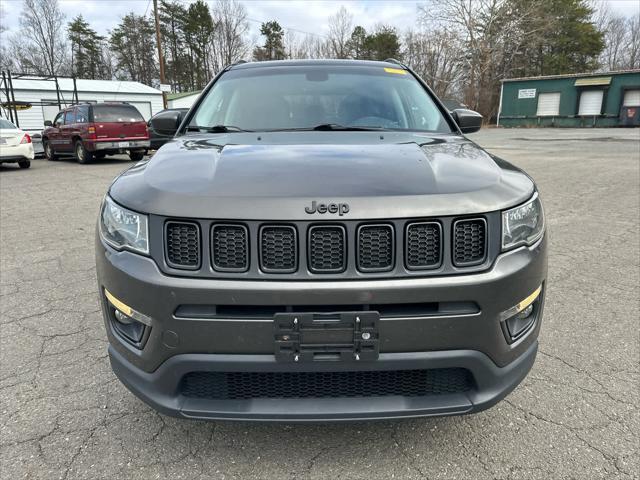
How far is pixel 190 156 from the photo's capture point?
2016mm

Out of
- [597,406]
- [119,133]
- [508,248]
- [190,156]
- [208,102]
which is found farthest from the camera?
[119,133]

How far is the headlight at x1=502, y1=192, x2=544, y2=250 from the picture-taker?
65.7 inches

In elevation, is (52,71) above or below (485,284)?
above

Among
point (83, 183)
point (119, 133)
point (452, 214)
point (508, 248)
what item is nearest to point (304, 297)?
point (452, 214)

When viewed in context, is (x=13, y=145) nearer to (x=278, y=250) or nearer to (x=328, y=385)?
(x=278, y=250)

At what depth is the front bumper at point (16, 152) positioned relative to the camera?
12.3m

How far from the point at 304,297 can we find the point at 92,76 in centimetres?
6033

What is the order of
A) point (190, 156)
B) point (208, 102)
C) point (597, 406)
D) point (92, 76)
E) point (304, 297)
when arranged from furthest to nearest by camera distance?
point (92, 76)
point (208, 102)
point (597, 406)
point (190, 156)
point (304, 297)

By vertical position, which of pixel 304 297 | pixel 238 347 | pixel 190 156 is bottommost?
pixel 238 347

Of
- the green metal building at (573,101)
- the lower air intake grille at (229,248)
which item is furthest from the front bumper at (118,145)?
the green metal building at (573,101)

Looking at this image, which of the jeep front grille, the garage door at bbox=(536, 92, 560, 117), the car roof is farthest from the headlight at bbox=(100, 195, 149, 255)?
the garage door at bbox=(536, 92, 560, 117)

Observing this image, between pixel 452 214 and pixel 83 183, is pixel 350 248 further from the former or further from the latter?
pixel 83 183

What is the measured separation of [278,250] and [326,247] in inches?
6.5

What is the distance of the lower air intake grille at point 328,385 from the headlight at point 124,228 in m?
0.54
